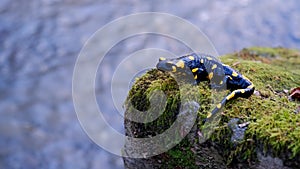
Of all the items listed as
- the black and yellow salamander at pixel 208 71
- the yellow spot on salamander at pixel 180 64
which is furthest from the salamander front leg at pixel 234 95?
the yellow spot on salamander at pixel 180 64

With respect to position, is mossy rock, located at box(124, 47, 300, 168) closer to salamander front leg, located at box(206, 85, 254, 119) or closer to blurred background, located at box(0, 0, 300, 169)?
salamander front leg, located at box(206, 85, 254, 119)

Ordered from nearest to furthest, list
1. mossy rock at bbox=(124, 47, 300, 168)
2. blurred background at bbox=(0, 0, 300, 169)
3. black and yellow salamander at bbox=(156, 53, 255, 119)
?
mossy rock at bbox=(124, 47, 300, 168) → black and yellow salamander at bbox=(156, 53, 255, 119) → blurred background at bbox=(0, 0, 300, 169)

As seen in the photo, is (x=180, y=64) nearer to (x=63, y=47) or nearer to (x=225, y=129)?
(x=225, y=129)

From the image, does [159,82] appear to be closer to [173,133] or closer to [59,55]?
[173,133]

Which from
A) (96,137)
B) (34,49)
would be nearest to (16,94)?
(34,49)

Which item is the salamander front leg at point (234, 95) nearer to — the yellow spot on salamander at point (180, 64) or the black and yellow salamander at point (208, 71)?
the black and yellow salamander at point (208, 71)

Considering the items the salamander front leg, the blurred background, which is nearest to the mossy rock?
the salamander front leg

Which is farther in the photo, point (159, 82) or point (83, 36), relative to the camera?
point (83, 36)
